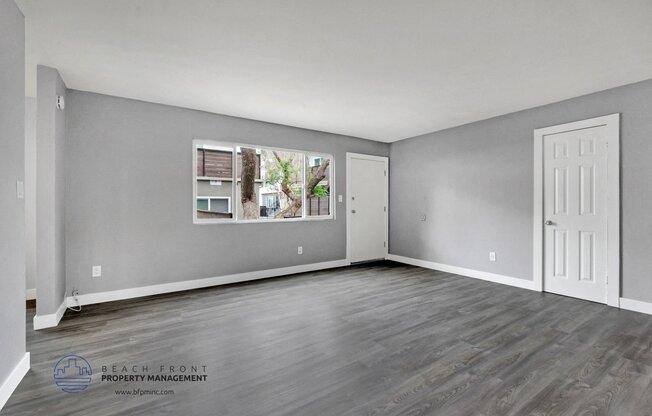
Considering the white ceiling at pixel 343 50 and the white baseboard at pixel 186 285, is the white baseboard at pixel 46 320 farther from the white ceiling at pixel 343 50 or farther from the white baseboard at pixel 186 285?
the white ceiling at pixel 343 50

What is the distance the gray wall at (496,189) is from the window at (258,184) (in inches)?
65.0

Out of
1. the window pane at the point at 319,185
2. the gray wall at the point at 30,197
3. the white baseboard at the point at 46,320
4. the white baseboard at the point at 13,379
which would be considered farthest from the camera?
the window pane at the point at 319,185

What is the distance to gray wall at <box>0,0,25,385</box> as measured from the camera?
1.85m

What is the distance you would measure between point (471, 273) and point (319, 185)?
294 cm

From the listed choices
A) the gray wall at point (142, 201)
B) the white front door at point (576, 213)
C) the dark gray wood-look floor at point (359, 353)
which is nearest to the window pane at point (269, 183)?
the gray wall at point (142, 201)

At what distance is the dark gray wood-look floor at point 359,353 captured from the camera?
5.84ft

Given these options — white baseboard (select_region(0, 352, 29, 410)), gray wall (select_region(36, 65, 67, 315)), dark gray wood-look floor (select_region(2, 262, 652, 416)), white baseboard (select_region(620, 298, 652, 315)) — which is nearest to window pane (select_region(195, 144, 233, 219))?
dark gray wood-look floor (select_region(2, 262, 652, 416))

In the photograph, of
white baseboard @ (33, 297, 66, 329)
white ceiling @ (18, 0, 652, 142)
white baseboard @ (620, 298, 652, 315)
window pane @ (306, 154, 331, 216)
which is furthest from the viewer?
window pane @ (306, 154, 331, 216)

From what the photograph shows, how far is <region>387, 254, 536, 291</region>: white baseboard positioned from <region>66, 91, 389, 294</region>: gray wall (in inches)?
105

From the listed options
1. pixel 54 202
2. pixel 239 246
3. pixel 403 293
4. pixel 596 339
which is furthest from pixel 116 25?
pixel 596 339

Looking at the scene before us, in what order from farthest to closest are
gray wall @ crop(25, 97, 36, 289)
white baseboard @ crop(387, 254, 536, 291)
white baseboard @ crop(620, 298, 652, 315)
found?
white baseboard @ crop(387, 254, 536, 291) < gray wall @ crop(25, 97, 36, 289) < white baseboard @ crop(620, 298, 652, 315)

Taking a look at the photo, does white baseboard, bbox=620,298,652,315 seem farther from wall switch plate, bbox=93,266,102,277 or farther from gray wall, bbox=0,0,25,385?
wall switch plate, bbox=93,266,102,277

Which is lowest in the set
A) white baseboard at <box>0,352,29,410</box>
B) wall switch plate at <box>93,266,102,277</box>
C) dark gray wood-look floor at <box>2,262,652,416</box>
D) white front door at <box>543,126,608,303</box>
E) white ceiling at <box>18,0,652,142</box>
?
dark gray wood-look floor at <box>2,262,652,416</box>

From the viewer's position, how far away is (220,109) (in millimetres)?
4180
